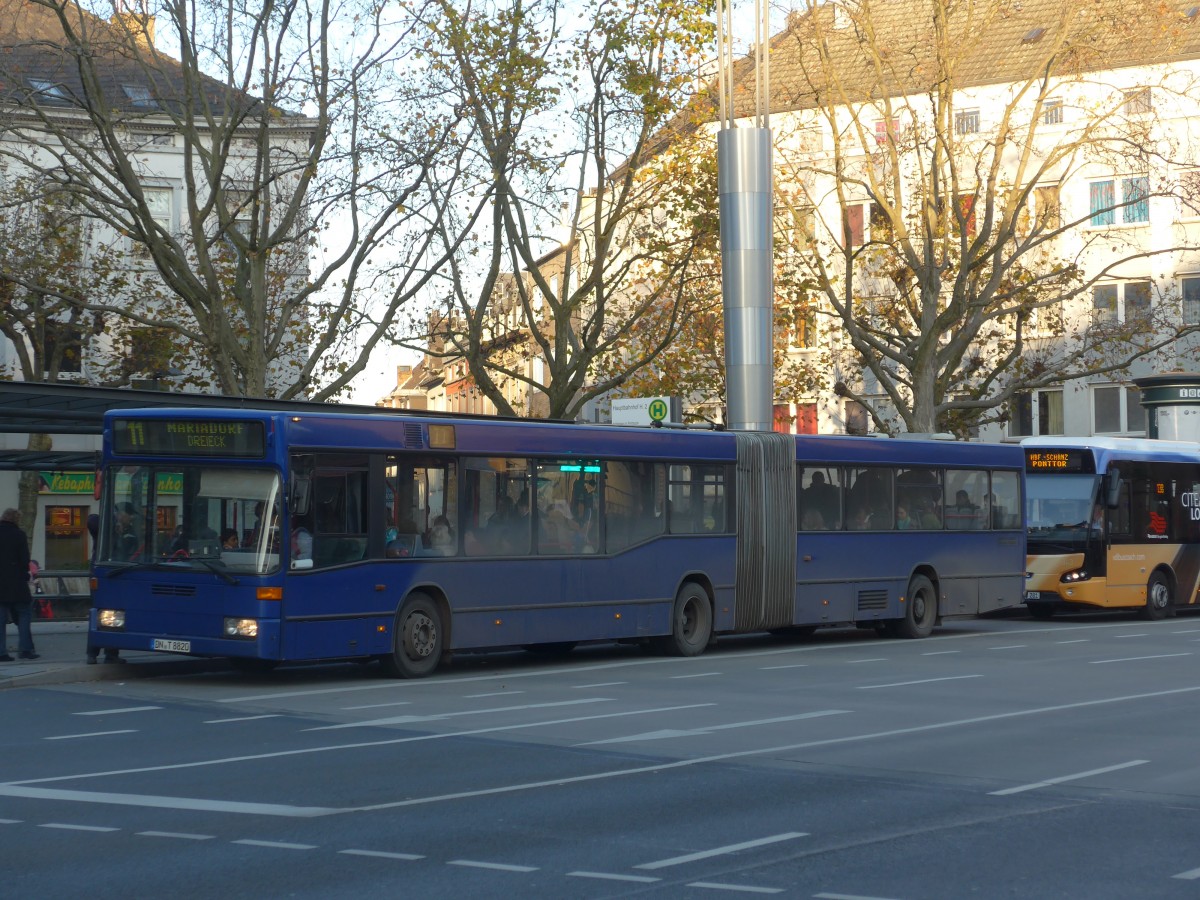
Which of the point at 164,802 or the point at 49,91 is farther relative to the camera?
the point at 49,91

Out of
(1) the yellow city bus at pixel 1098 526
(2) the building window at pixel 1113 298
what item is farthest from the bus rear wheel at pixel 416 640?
(2) the building window at pixel 1113 298

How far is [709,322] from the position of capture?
136 ft

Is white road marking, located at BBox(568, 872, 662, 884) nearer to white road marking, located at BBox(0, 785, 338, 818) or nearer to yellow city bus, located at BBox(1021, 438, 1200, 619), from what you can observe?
white road marking, located at BBox(0, 785, 338, 818)

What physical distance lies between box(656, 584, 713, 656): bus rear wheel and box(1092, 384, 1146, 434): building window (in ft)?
116

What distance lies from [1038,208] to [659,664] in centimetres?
3355

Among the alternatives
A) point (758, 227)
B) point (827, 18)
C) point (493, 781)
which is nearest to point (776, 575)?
point (758, 227)

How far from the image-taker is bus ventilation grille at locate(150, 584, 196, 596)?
16406 mm

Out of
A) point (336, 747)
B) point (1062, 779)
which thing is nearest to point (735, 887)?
point (1062, 779)

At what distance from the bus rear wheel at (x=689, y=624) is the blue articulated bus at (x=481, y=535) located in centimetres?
3

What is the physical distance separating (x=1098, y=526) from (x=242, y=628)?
18.2m

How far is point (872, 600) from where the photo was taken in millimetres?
24188

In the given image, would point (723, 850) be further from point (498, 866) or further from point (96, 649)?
point (96, 649)

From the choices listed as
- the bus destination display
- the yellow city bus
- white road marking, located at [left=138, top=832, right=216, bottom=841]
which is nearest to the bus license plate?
white road marking, located at [left=138, top=832, right=216, bottom=841]

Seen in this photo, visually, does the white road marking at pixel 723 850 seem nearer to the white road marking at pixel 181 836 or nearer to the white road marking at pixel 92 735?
the white road marking at pixel 181 836
